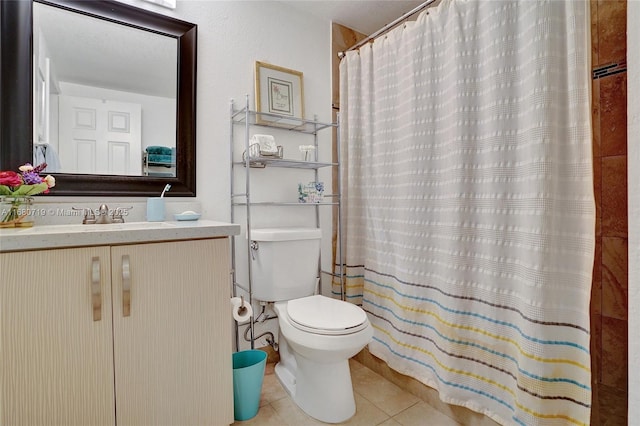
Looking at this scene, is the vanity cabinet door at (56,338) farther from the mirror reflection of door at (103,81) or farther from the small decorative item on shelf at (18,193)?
the mirror reflection of door at (103,81)

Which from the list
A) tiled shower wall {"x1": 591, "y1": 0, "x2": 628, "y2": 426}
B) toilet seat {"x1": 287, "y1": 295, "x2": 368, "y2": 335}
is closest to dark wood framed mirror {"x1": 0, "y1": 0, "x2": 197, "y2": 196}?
toilet seat {"x1": 287, "y1": 295, "x2": 368, "y2": 335}

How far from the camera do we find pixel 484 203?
52.7 inches

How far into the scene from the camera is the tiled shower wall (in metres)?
1.22

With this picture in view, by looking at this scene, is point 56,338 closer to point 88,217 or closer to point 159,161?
point 88,217

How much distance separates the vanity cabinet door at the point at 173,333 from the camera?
Result: 3.71ft

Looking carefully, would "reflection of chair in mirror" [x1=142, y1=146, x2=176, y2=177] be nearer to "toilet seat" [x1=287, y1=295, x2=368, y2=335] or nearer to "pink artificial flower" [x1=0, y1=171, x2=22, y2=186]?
"pink artificial flower" [x1=0, y1=171, x2=22, y2=186]

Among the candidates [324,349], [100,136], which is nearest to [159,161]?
[100,136]

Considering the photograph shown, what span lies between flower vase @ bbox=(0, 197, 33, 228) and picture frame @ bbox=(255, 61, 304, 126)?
1.15m

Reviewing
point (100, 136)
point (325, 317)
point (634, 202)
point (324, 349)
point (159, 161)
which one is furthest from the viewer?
point (159, 161)

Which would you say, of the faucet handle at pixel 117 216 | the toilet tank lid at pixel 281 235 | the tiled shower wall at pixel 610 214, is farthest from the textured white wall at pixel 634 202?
the faucet handle at pixel 117 216

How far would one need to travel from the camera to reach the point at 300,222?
6.94ft

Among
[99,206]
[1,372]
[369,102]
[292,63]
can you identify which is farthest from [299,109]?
[1,372]

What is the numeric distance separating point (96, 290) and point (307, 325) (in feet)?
2.56

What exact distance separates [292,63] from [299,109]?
306 millimetres
